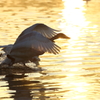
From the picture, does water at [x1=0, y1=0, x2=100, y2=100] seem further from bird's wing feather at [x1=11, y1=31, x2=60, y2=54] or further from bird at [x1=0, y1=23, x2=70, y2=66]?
bird's wing feather at [x1=11, y1=31, x2=60, y2=54]

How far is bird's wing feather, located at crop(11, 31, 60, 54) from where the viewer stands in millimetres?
12273

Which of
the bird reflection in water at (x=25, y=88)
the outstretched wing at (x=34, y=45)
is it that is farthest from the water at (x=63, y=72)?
the outstretched wing at (x=34, y=45)

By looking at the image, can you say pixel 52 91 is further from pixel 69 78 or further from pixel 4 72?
pixel 4 72

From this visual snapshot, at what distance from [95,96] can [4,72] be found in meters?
3.78

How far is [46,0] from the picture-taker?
1563 inches

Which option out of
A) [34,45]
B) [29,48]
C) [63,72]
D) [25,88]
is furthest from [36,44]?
[25,88]

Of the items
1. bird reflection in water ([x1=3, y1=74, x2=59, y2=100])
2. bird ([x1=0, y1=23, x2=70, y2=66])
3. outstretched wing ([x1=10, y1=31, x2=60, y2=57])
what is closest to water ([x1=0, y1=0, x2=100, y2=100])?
bird reflection in water ([x1=3, y1=74, x2=59, y2=100])

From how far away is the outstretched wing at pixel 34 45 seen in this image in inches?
484

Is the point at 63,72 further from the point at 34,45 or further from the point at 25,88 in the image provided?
the point at 25,88

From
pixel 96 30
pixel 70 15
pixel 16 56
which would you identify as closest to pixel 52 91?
pixel 16 56

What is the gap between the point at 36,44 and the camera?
12367mm

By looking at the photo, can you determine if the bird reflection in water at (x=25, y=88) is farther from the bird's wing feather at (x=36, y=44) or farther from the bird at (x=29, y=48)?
the bird's wing feather at (x=36, y=44)

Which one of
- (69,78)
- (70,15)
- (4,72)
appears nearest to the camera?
(69,78)

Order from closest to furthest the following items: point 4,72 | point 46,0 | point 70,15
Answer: point 4,72
point 70,15
point 46,0
